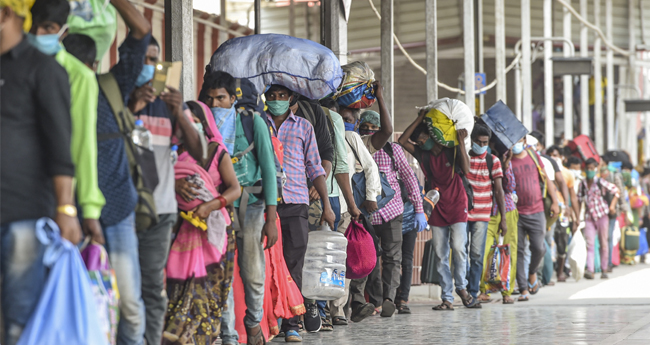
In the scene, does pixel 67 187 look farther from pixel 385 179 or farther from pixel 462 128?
pixel 462 128

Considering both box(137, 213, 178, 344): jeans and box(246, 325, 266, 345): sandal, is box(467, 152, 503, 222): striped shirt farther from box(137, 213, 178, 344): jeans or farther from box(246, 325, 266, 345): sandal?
box(137, 213, 178, 344): jeans

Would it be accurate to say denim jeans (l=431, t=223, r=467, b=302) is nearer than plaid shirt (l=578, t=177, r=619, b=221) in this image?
Yes

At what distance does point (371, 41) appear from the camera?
90.5 ft

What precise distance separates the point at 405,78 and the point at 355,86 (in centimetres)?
2036

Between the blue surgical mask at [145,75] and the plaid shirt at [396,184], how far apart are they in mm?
4857

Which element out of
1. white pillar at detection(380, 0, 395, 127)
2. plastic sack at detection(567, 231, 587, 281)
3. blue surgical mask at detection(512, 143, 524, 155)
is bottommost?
plastic sack at detection(567, 231, 587, 281)

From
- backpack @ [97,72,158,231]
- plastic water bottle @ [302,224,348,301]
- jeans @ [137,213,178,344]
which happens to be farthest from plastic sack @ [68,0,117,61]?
plastic water bottle @ [302,224,348,301]

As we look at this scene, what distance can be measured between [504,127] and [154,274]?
7691 millimetres

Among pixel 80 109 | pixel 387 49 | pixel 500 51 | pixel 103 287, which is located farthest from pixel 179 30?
pixel 500 51

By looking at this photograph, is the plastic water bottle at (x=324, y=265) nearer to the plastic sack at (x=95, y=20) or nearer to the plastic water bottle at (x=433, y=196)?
the plastic water bottle at (x=433, y=196)

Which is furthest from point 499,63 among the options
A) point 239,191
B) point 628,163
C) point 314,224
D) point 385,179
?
point 239,191

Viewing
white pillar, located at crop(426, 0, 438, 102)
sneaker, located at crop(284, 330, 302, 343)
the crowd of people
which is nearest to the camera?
the crowd of people

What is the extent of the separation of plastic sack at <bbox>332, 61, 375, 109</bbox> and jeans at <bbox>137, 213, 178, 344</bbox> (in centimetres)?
420

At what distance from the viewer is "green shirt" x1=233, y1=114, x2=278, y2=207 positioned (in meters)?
7.16
